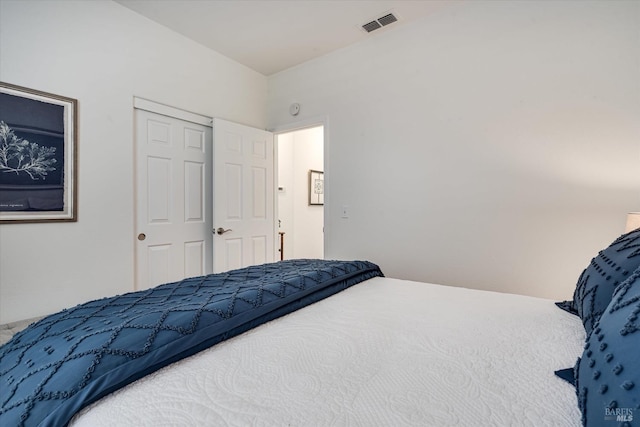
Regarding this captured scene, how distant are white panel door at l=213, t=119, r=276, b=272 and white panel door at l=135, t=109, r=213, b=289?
16 cm

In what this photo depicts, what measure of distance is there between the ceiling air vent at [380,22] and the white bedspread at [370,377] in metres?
2.48

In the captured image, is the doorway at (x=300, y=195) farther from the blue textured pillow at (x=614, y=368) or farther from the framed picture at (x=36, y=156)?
the blue textured pillow at (x=614, y=368)

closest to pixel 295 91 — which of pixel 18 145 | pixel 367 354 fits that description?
pixel 18 145

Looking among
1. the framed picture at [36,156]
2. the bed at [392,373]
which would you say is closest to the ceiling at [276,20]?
the framed picture at [36,156]

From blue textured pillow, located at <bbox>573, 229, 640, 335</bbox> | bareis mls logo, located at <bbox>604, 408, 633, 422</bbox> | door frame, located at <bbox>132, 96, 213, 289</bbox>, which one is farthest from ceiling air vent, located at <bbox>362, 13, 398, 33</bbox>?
bareis mls logo, located at <bbox>604, 408, 633, 422</bbox>

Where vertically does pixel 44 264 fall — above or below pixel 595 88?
below

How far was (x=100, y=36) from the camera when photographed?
2.35 meters

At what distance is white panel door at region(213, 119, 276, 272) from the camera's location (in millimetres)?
3088

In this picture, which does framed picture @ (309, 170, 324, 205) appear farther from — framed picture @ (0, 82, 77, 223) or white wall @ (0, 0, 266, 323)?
framed picture @ (0, 82, 77, 223)

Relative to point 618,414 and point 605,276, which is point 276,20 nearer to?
point 605,276

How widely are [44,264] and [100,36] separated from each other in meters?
1.73

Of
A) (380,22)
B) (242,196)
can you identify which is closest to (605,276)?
(380,22)

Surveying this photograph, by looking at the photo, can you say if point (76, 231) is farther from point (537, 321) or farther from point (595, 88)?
point (595, 88)

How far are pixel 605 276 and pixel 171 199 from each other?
2.97 meters
